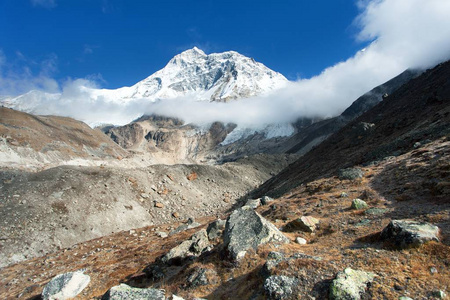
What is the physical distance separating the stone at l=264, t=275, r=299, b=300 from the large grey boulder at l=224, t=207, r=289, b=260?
261cm

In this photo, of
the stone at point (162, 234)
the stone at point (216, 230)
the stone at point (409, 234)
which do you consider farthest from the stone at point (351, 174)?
the stone at point (162, 234)

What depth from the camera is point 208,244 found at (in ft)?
45.2

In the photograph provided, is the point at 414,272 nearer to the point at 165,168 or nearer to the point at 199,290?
the point at 199,290

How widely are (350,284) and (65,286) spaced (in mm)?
12987

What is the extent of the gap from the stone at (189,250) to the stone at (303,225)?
4834mm

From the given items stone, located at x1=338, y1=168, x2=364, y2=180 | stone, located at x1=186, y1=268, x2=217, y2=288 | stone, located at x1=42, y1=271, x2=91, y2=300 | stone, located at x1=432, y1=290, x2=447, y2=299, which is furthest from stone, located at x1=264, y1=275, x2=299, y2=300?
stone, located at x1=338, y1=168, x2=364, y2=180

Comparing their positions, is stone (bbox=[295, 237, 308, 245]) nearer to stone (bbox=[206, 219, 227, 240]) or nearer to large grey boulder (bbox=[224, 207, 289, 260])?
large grey boulder (bbox=[224, 207, 289, 260])

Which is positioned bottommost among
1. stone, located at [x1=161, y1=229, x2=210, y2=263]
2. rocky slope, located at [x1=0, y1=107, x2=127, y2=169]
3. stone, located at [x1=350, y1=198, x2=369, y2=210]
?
stone, located at [x1=350, y1=198, x2=369, y2=210]

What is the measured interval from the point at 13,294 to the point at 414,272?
69.2 ft

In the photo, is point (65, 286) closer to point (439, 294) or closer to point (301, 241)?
point (301, 241)

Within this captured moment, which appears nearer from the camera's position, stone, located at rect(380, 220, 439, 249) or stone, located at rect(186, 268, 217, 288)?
stone, located at rect(380, 220, 439, 249)

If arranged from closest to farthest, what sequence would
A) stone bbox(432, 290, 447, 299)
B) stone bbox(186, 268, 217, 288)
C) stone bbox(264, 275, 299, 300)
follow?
stone bbox(432, 290, 447, 299)
stone bbox(264, 275, 299, 300)
stone bbox(186, 268, 217, 288)

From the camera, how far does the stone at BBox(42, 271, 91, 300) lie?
11281mm

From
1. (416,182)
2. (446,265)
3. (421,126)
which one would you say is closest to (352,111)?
(421,126)
